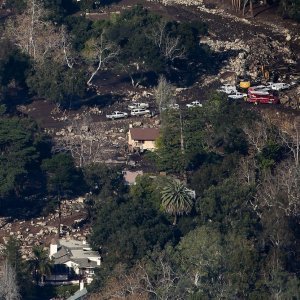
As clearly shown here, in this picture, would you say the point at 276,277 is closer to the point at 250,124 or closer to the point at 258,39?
the point at 250,124

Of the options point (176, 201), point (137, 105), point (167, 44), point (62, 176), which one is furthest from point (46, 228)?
point (167, 44)

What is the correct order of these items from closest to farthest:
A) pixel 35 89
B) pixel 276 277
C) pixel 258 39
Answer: pixel 276 277
pixel 35 89
pixel 258 39

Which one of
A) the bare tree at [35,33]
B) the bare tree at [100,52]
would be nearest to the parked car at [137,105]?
the bare tree at [100,52]

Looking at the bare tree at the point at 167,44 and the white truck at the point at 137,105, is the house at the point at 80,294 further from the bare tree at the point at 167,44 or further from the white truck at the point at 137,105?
the bare tree at the point at 167,44

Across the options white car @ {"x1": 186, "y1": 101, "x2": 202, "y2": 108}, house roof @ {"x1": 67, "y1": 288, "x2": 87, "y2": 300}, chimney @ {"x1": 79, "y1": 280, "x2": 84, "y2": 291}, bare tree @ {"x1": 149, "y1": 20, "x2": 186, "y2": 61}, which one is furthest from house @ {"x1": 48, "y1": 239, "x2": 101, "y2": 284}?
bare tree @ {"x1": 149, "y1": 20, "x2": 186, "y2": 61}

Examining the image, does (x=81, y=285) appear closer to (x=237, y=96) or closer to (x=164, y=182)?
(x=164, y=182)

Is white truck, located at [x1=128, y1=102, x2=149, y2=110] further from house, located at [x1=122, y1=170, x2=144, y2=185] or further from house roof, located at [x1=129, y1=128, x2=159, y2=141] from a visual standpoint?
house, located at [x1=122, y1=170, x2=144, y2=185]

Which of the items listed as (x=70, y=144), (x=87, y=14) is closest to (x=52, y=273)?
(x=70, y=144)
